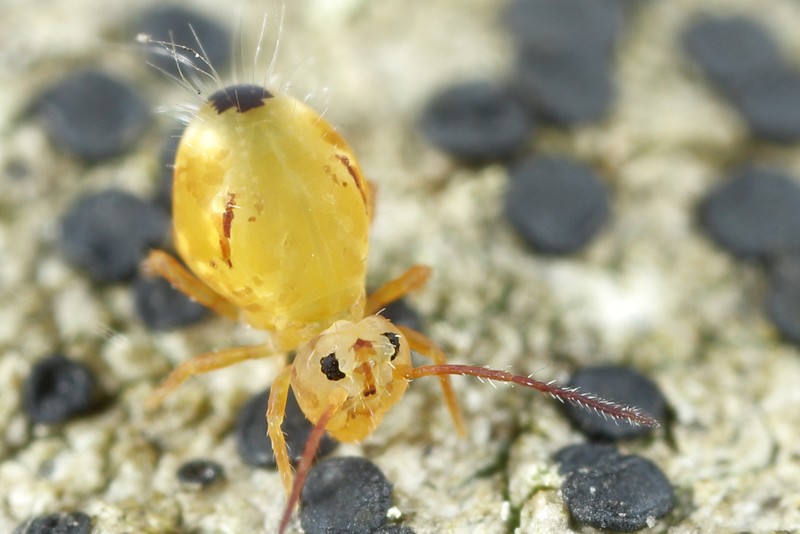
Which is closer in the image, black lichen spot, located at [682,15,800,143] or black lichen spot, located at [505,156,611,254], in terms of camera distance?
black lichen spot, located at [505,156,611,254]

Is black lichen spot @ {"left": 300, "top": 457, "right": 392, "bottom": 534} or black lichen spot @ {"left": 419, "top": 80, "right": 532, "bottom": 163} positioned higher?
black lichen spot @ {"left": 419, "top": 80, "right": 532, "bottom": 163}

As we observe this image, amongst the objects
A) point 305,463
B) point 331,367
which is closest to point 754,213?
point 331,367

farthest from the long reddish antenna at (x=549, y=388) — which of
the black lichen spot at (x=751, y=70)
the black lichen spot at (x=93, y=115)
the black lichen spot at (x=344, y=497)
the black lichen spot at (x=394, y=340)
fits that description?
the black lichen spot at (x=751, y=70)

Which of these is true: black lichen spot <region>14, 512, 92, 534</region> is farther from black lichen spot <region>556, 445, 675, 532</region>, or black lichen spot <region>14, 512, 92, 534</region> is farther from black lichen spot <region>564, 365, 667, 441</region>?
black lichen spot <region>564, 365, 667, 441</region>

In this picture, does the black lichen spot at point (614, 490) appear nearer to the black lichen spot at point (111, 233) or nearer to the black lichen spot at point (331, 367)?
the black lichen spot at point (331, 367)

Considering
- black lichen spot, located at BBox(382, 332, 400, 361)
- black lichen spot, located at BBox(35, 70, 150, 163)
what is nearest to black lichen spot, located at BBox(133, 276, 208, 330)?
Answer: black lichen spot, located at BBox(35, 70, 150, 163)

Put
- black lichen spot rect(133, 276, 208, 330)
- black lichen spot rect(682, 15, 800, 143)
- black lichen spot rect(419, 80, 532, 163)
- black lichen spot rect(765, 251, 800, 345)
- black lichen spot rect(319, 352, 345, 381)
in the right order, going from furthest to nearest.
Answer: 1. black lichen spot rect(682, 15, 800, 143)
2. black lichen spot rect(419, 80, 532, 163)
3. black lichen spot rect(765, 251, 800, 345)
4. black lichen spot rect(133, 276, 208, 330)
5. black lichen spot rect(319, 352, 345, 381)

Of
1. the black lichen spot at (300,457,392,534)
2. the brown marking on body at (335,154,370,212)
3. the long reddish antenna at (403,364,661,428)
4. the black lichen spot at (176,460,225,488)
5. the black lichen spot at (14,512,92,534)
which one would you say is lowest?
the black lichen spot at (176,460,225,488)

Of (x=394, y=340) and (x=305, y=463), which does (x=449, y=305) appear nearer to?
(x=394, y=340)
